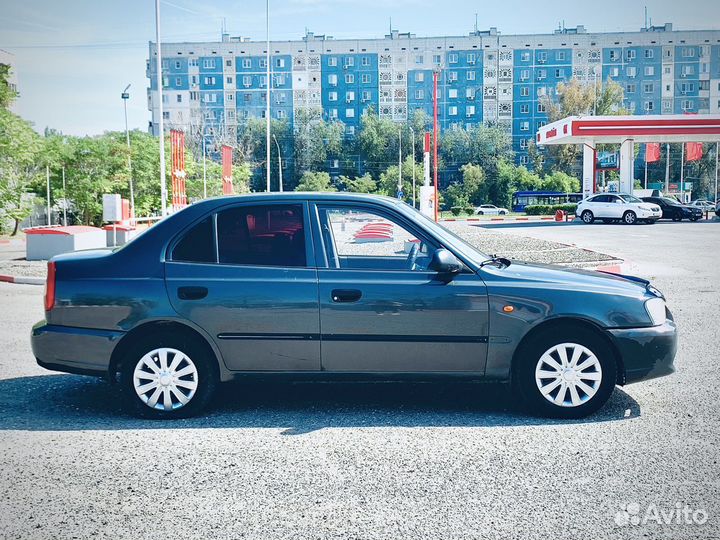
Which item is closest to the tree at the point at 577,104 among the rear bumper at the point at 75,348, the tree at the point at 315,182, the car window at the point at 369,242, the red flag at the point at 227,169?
the tree at the point at 315,182

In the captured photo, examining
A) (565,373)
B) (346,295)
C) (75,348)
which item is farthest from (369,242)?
(75,348)

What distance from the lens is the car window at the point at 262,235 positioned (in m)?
5.54

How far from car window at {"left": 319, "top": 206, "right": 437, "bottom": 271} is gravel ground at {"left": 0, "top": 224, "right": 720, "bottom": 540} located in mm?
1131

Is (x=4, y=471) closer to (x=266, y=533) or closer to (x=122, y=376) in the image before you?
(x=122, y=376)

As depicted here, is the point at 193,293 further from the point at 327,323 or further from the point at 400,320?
the point at 400,320

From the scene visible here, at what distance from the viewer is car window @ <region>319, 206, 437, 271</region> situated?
5.56 metres

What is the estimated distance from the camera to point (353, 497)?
3.99m

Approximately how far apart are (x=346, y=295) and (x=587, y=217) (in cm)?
3661

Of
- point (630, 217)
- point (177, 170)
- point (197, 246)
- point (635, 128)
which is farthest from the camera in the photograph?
point (635, 128)

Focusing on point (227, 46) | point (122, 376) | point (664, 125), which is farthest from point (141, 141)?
point (227, 46)

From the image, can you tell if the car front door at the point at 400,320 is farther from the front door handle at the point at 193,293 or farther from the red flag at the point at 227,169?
the red flag at the point at 227,169

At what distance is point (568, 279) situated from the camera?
18.4 feet

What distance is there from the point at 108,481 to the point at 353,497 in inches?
56.0

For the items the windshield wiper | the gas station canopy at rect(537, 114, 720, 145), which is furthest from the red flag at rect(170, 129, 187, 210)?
the windshield wiper
